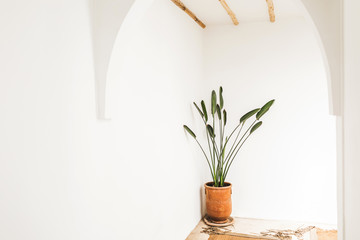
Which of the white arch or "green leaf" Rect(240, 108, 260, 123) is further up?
the white arch

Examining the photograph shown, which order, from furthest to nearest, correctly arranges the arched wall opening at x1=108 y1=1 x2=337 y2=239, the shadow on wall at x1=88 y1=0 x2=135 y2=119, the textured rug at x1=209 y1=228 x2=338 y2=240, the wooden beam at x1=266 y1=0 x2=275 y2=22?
the arched wall opening at x1=108 y1=1 x2=337 y2=239 < the textured rug at x1=209 y1=228 x2=338 y2=240 < the wooden beam at x1=266 y1=0 x2=275 y2=22 < the shadow on wall at x1=88 y1=0 x2=135 y2=119

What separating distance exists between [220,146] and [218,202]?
713 mm

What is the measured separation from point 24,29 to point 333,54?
1.43 metres

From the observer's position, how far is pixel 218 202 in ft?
12.7

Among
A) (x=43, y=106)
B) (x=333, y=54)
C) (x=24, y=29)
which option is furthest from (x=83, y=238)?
(x=333, y=54)

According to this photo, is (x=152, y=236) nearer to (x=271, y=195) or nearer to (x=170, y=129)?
(x=170, y=129)

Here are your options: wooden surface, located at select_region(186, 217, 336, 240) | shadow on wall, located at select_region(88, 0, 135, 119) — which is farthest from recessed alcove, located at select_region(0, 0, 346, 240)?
wooden surface, located at select_region(186, 217, 336, 240)

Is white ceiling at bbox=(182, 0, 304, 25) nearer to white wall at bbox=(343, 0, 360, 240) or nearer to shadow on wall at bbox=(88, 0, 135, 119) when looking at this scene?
shadow on wall at bbox=(88, 0, 135, 119)

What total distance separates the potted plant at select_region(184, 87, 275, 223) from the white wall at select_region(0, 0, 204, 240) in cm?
93

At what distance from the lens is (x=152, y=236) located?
108 inches

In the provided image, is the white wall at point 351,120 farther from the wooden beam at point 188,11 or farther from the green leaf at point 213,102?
the green leaf at point 213,102

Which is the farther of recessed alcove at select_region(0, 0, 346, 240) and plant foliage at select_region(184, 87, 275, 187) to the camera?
plant foliage at select_region(184, 87, 275, 187)

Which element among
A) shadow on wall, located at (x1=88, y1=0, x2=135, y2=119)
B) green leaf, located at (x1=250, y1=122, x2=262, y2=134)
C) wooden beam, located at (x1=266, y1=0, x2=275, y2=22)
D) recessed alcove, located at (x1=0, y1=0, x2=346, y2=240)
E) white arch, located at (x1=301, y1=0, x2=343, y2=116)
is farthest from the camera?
green leaf, located at (x1=250, y1=122, x2=262, y2=134)

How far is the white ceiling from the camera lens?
3.40 m
